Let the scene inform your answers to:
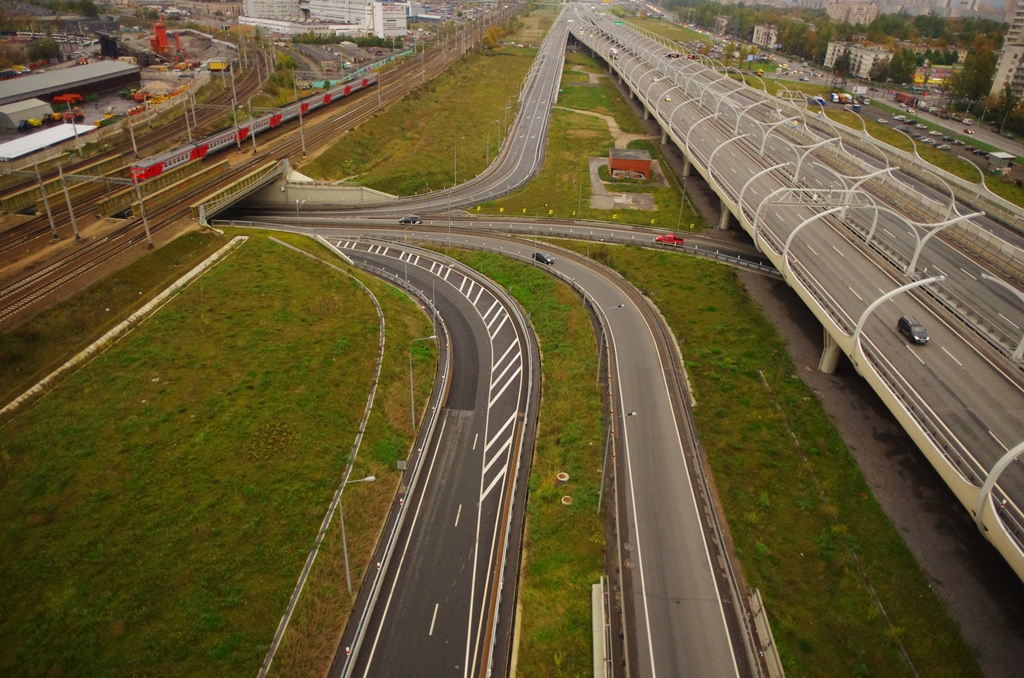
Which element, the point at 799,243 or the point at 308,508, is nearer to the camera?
the point at 308,508

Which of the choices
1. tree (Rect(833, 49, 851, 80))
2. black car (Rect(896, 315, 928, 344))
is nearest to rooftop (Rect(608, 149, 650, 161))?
black car (Rect(896, 315, 928, 344))

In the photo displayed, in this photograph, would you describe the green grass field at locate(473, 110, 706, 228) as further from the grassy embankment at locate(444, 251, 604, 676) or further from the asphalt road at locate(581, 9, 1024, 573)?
the grassy embankment at locate(444, 251, 604, 676)

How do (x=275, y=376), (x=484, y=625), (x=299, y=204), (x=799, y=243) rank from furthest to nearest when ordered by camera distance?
(x=299, y=204), (x=799, y=243), (x=275, y=376), (x=484, y=625)

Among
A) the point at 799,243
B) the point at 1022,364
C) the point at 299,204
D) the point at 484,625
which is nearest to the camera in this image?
the point at 484,625

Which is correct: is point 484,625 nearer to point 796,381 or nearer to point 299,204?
point 796,381

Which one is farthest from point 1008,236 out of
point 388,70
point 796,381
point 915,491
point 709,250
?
point 388,70

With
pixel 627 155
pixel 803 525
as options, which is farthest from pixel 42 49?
pixel 803 525

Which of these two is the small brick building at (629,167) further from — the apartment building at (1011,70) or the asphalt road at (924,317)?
the apartment building at (1011,70)

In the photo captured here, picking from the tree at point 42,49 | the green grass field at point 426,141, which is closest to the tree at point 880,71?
the green grass field at point 426,141
